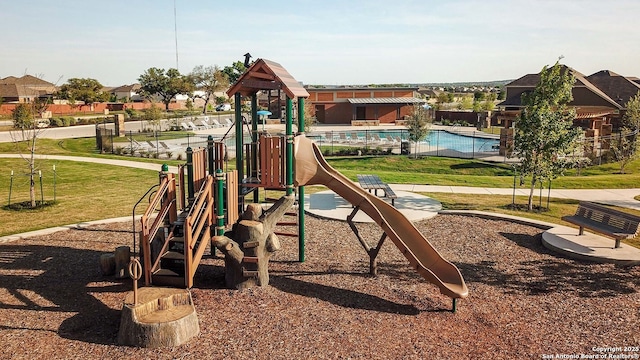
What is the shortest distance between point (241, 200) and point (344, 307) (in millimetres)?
3202

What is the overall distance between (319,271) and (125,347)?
4.11 metres

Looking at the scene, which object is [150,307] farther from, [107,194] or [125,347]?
[107,194]

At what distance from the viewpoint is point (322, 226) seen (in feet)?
42.1

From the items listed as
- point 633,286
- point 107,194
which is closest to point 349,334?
point 633,286

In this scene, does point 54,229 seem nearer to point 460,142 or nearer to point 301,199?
point 301,199

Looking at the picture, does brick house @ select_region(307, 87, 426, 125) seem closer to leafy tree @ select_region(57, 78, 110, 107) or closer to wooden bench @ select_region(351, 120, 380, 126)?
wooden bench @ select_region(351, 120, 380, 126)

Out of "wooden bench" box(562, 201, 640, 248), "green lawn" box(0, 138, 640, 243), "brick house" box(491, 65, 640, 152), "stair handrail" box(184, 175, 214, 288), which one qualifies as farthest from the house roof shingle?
"stair handrail" box(184, 175, 214, 288)

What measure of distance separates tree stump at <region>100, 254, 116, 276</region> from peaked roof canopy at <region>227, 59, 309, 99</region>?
3.90 meters

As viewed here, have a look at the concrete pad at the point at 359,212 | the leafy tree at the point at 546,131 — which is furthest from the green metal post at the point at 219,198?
the leafy tree at the point at 546,131

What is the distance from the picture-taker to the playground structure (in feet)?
26.4

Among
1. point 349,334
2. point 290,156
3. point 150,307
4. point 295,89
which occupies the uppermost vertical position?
point 295,89

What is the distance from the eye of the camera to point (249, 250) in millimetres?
8617

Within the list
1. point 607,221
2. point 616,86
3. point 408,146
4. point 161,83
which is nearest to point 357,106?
point 408,146

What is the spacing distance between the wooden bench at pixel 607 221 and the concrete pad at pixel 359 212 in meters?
3.80
